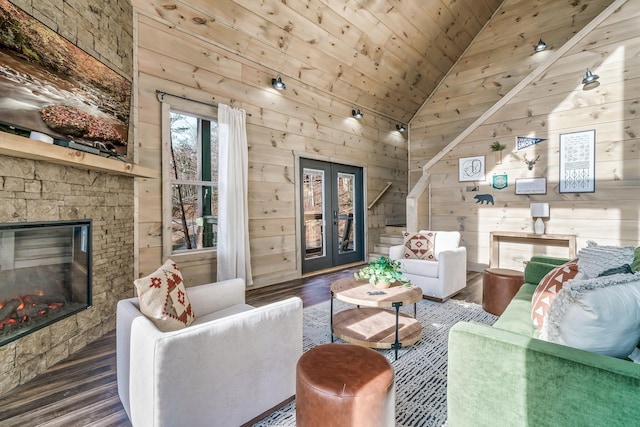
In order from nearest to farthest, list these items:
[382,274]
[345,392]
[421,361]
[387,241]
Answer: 1. [345,392]
2. [421,361]
3. [382,274]
4. [387,241]

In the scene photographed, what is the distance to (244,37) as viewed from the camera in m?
3.98

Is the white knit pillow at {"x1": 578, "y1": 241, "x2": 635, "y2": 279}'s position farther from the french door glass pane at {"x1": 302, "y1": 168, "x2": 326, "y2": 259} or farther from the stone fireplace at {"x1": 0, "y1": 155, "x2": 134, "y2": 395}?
the french door glass pane at {"x1": 302, "y1": 168, "x2": 326, "y2": 259}

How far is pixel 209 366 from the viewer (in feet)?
4.72

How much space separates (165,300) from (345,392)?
44.7 inches

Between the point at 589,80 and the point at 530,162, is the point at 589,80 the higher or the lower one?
the higher one

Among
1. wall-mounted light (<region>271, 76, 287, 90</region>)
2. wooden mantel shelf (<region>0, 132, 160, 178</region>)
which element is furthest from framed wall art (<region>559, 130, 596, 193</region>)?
wooden mantel shelf (<region>0, 132, 160, 178</region>)

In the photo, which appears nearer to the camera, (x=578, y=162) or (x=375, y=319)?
(x=375, y=319)

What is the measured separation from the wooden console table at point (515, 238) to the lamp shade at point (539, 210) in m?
0.32

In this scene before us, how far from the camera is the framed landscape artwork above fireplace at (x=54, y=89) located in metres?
1.89

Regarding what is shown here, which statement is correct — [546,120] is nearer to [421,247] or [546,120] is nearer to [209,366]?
[421,247]

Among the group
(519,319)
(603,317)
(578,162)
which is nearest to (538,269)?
(519,319)

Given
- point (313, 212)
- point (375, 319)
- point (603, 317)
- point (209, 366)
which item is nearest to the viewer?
point (603, 317)

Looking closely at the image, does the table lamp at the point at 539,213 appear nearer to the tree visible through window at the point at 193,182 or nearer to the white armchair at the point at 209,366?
the white armchair at the point at 209,366

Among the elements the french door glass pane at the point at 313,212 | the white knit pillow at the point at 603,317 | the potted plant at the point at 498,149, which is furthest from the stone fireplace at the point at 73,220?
the potted plant at the point at 498,149
